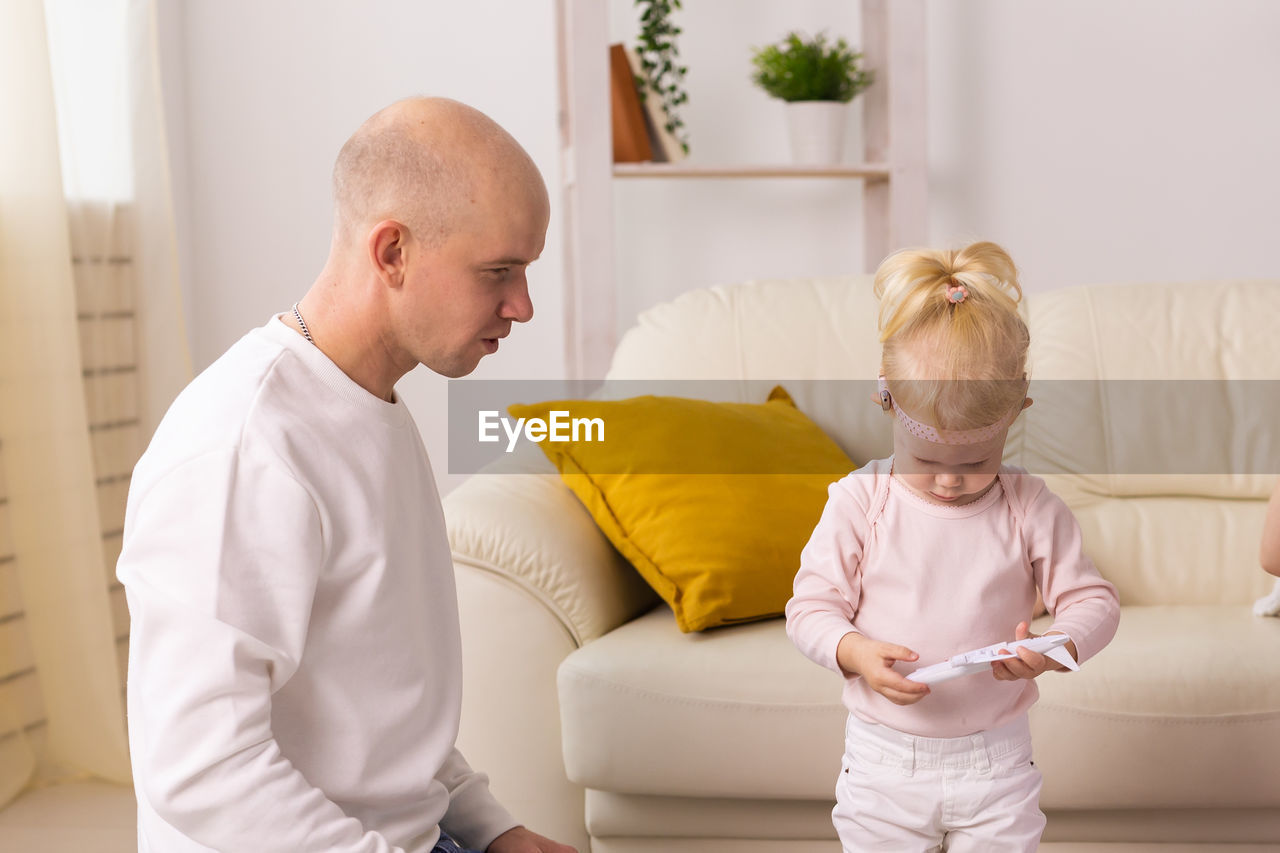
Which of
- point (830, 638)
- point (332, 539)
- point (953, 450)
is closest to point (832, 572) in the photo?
point (830, 638)

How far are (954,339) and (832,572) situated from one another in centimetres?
28

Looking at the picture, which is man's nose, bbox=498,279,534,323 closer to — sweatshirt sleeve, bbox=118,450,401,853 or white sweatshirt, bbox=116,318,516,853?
white sweatshirt, bbox=116,318,516,853

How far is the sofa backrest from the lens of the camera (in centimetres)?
201

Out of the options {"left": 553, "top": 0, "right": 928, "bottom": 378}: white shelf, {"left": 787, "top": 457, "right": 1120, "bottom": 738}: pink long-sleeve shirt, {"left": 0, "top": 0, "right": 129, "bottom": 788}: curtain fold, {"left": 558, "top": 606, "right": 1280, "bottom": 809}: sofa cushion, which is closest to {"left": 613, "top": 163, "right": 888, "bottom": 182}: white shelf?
{"left": 553, "top": 0, "right": 928, "bottom": 378}: white shelf

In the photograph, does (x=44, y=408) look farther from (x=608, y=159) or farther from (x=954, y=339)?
(x=954, y=339)

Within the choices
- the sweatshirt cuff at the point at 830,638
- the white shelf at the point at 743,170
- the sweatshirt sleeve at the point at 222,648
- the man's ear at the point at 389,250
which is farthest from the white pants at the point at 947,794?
the white shelf at the point at 743,170

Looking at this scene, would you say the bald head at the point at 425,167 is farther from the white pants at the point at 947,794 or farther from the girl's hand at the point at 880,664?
the white pants at the point at 947,794

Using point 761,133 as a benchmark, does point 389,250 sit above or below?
below

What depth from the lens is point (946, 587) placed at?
119 centimetres

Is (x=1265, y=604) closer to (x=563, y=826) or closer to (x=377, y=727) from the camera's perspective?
(x=563, y=826)

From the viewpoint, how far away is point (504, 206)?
3.06 feet


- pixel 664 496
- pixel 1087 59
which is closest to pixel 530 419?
pixel 664 496

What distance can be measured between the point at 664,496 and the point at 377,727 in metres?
0.90

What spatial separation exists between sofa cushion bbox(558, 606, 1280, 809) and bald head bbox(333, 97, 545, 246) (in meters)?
0.86
